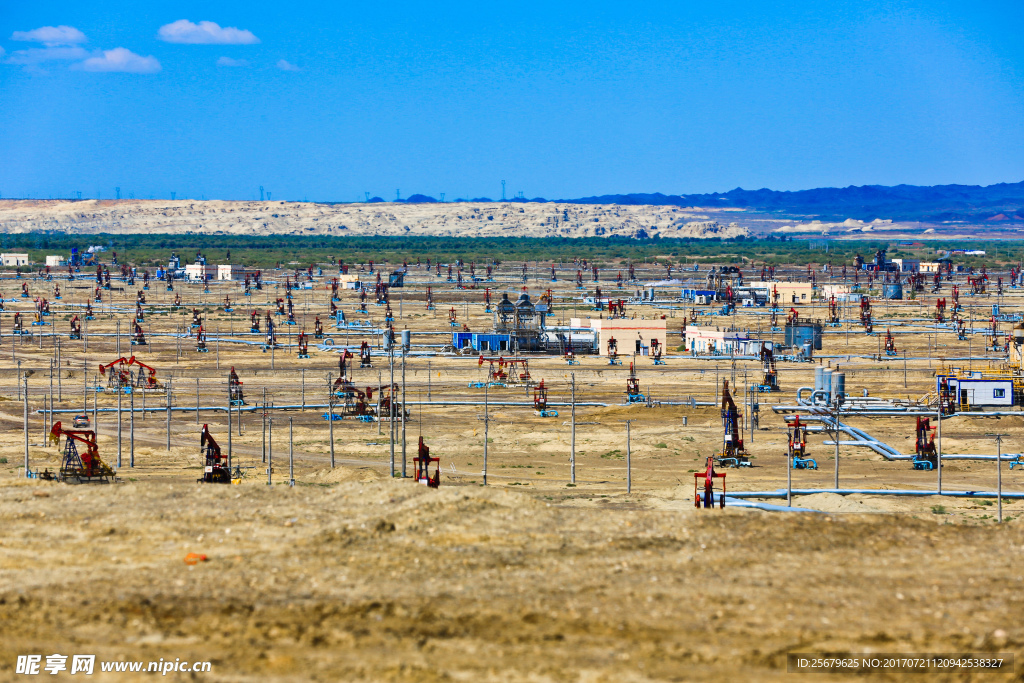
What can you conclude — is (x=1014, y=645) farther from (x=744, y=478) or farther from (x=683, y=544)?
(x=744, y=478)

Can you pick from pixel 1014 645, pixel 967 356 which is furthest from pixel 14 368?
pixel 1014 645

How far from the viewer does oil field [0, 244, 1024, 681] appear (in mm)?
24094

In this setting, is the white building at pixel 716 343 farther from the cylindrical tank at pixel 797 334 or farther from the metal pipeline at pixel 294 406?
the metal pipeline at pixel 294 406

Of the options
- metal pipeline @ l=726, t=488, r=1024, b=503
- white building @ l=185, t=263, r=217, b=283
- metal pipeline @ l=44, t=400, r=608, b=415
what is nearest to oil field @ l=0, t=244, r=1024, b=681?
metal pipeline @ l=726, t=488, r=1024, b=503

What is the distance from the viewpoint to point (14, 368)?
90.9m

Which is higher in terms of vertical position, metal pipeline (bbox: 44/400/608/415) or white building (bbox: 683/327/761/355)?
white building (bbox: 683/327/761/355)

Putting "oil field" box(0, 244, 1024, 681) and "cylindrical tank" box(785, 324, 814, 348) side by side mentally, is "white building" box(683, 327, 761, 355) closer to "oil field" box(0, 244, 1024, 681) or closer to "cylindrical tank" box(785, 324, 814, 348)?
"oil field" box(0, 244, 1024, 681)

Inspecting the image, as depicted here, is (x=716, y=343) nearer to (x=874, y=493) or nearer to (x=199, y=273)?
(x=874, y=493)

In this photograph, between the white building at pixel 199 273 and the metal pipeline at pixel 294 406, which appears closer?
the metal pipeline at pixel 294 406

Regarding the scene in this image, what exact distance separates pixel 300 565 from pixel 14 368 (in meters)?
70.4

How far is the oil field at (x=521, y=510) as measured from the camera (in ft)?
79.0

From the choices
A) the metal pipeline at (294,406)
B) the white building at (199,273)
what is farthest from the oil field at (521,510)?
the white building at (199,273)

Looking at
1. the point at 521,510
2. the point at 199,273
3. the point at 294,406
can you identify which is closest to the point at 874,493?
the point at 521,510

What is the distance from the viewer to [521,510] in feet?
113
